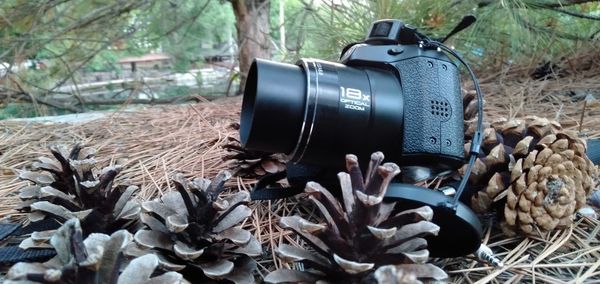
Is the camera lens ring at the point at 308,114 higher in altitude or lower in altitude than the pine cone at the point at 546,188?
higher

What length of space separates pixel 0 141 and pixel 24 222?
545 millimetres

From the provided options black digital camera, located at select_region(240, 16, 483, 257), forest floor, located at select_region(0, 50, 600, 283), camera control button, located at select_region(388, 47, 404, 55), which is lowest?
forest floor, located at select_region(0, 50, 600, 283)

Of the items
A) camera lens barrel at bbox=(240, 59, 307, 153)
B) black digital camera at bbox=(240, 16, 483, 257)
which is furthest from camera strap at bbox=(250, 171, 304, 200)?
camera lens barrel at bbox=(240, 59, 307, 153)

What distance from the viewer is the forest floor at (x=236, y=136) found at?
60 centimetres

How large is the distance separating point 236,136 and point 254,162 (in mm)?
206

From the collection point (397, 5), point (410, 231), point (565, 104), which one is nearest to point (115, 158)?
point (410, 231)

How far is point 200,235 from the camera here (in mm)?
519

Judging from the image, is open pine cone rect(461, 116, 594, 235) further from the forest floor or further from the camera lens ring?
the camera lens ring

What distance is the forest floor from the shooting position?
1.98 ft

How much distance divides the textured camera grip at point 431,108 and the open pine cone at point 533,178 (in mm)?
67

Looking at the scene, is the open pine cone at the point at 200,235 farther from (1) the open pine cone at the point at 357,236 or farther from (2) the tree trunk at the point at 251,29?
(2) the tree trunk at the point at 251,29

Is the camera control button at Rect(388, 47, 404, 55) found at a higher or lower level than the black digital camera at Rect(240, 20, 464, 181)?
higher

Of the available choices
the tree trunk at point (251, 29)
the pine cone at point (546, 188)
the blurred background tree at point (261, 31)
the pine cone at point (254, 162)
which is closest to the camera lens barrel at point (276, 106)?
the pine cone at point (254, 162)

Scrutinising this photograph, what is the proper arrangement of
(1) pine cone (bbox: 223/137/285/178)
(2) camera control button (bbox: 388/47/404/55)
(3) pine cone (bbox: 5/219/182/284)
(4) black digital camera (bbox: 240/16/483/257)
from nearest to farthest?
1. (3) pine cone (bbox: 5/219/182/284)
2. (4) black digital camera (bbox: 240/16/483/257)
3. (2) camera control button (bbox: 388/47/404/55)
4. (1) pine cone (bbox: 223/137/285/178)
